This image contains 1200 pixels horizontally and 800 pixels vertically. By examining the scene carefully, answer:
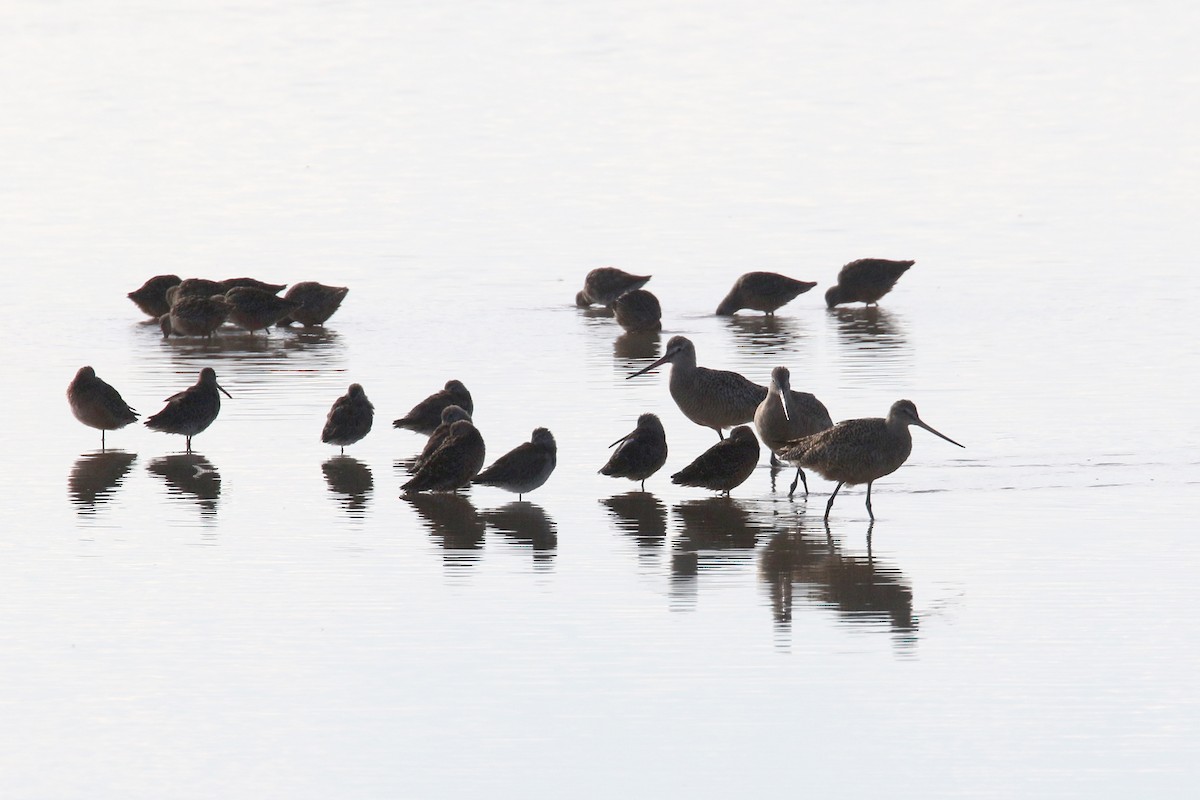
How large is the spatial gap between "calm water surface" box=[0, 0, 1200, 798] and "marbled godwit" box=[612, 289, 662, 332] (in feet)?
1.21

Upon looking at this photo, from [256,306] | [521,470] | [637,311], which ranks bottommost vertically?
[521,470]

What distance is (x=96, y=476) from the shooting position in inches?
525

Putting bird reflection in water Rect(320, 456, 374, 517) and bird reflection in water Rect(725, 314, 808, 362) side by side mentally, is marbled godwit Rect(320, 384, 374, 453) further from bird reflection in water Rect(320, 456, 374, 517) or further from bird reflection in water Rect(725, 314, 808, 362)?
bird reflection in water Rect(725, 314, 808, 362)

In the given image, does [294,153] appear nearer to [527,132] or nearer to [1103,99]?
[527,132]

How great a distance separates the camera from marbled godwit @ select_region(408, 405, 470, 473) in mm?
13023

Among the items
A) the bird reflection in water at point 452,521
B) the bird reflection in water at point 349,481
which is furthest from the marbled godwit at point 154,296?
the bird reflection in water at point 452,521

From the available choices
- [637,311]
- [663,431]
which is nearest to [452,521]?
[663,431]

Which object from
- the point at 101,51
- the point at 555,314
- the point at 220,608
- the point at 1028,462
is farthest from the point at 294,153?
the point at 220,608

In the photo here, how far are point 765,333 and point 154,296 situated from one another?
6.32 m

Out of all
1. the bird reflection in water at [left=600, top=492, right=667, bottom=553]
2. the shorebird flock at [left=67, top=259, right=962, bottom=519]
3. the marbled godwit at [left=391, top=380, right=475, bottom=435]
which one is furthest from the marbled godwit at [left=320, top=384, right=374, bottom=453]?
the bird reflection in water at [left=600, top=492, right=667, bottom=553]

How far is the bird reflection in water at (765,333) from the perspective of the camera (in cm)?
1930

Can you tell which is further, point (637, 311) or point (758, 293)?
point (758, 293)

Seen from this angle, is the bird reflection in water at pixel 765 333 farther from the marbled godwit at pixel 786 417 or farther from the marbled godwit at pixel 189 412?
the marbled godwit at pixel 189 412

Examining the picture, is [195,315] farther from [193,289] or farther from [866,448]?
[866,448]
